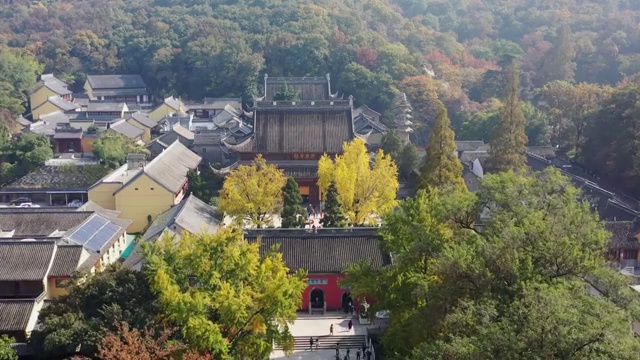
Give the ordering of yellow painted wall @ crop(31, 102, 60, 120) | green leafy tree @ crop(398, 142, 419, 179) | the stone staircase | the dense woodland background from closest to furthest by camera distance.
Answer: the stone staircase
green leafy tree @ crop(398, 142, 419, 179)
the dense woodland background
yellow painted wall @ crop(31, 102, 60, 120)

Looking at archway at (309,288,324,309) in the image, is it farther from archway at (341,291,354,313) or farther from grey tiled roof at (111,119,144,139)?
grey tiled roof at (111,119,144,139)

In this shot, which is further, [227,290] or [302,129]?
[302,129]

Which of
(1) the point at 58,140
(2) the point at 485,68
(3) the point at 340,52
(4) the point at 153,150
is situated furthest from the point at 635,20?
(1) the point at 58,140

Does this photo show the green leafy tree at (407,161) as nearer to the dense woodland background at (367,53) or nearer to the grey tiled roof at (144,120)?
the dense woodland background at (367,53)

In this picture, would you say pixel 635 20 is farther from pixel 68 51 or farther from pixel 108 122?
pixel 68 51

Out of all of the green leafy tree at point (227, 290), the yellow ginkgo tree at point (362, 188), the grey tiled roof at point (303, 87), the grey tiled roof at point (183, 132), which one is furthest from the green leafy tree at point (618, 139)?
the grey tiled roof at point (183, 132)

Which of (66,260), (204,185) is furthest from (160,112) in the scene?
(66,260)

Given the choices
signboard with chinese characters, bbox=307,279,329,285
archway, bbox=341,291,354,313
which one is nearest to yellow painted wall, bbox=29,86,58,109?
signboard with chinese characters, bbox=307,279,329,285

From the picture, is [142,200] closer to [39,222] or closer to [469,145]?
[39,222]
